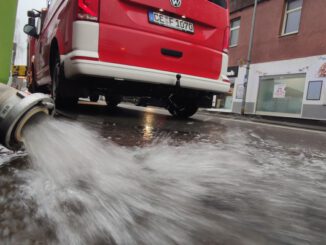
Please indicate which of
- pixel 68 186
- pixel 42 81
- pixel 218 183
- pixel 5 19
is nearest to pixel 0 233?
pixel 68 186

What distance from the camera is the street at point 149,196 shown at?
0.99m

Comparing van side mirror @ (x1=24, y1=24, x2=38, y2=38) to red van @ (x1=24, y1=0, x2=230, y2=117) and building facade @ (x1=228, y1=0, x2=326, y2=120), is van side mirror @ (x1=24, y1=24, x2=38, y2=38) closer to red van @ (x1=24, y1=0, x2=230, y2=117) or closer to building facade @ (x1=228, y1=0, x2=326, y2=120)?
red van @ (x1=24, y1=0, x2=230, y2=117)

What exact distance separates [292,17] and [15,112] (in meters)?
15.4

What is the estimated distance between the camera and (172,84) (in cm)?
430

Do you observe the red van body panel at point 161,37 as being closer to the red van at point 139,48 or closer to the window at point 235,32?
the red van at point 139,48

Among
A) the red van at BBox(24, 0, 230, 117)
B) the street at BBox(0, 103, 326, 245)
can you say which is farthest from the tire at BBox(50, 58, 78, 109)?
the street at BBox(0, 103, 326, 245)

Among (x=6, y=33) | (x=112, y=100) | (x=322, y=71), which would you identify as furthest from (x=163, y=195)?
(x=322, y=71)

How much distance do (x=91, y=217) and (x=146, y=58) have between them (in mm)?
3218

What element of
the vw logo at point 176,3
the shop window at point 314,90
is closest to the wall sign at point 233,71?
the shop window at point 314,90

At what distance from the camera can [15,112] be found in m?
1.59

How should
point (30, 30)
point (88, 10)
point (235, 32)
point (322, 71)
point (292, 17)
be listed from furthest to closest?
point (235, 32)
point (292, 17)
point (322, 71)
point (30, 30)
point (88, 10)

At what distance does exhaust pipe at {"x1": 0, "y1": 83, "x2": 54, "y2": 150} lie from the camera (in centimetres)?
159

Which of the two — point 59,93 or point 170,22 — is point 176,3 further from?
point 59,93

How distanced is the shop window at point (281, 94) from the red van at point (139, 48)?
10331 millimetres
